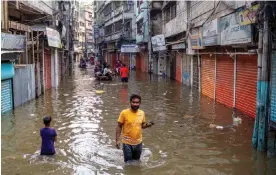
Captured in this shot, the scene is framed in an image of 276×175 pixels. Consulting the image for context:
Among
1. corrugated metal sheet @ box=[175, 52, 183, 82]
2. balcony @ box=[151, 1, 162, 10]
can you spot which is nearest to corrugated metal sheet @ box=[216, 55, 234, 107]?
corrugated metal sheet @ box=[175, 52, 183, 82]

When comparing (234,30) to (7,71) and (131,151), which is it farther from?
(7,71)

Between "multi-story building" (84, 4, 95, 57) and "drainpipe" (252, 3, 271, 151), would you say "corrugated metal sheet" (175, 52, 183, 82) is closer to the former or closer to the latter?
"drainpipe" (252, 3, 271, 151)

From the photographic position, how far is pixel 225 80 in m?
15.5

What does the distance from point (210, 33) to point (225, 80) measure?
2101 mm

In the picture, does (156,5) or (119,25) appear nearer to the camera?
(156,5)

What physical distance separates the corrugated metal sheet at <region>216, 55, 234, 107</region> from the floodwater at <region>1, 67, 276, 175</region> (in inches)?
20.7

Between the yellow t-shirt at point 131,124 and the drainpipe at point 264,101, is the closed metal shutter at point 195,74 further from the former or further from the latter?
the yellow t-shirt at point 131,124

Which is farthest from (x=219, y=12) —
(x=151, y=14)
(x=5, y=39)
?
(x=151, y=14)

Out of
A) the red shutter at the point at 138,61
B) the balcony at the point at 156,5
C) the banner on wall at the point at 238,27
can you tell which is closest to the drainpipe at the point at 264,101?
the banner on wall at the point at 238,27

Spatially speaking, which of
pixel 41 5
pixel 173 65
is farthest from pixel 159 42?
pixel 41 5

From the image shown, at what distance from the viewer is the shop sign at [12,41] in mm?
12595

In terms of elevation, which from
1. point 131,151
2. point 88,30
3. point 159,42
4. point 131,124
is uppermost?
point 88,30

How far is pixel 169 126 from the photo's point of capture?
11.3m

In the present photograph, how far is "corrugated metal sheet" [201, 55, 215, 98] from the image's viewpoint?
1767cm
